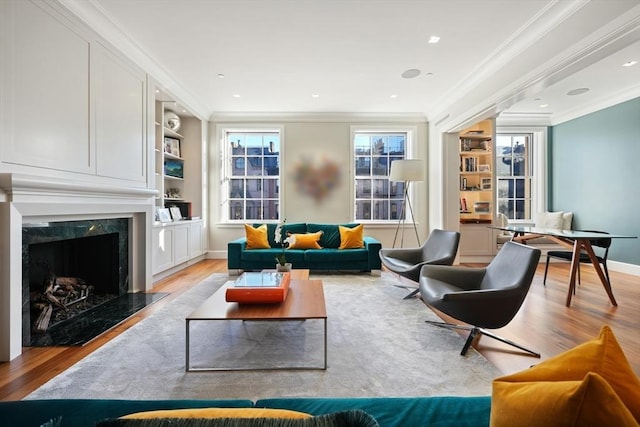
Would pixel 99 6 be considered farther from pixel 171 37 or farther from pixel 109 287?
pixel 109 287

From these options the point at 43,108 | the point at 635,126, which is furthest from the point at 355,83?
the point at 635,126

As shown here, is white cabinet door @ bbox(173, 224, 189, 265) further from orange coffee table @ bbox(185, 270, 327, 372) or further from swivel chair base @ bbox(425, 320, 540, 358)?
swivel chair base @ bbox(425, 320, 540, 358)

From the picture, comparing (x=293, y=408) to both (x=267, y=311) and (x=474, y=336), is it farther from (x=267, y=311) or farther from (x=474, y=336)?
(x=474, y=336)

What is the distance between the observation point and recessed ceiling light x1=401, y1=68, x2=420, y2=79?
4086mm

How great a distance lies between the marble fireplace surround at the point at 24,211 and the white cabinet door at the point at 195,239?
1813 mm

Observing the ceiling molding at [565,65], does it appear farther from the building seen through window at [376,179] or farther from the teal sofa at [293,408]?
the teal sofa at [293,408]

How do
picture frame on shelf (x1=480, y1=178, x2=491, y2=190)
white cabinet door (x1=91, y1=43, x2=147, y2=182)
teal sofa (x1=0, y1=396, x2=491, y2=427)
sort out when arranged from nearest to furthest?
teal sofa (x1=0, y1=396, x2=491, y2=427)
white cabinet door (x1=91, y1=43, x2=147, y2=182)
picture frame on shelf (x1=480, y1=178, x2=491, y2=190)

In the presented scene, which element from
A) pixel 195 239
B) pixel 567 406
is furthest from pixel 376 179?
pixel 567 406

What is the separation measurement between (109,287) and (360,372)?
302 cm

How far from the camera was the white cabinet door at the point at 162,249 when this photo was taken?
13.4 ft

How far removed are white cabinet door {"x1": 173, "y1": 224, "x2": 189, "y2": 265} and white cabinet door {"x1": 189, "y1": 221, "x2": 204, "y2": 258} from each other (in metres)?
0.14

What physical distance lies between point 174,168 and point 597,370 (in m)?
5.72

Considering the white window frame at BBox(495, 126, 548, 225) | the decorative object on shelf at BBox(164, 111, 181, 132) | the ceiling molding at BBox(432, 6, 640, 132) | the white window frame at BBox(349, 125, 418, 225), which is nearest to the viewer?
the ceiling molding at BBox(432, 6, 640, 132)

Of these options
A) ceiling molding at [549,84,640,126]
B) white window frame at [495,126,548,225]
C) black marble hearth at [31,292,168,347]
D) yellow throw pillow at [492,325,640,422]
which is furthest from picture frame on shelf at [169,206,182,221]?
ceiling molding at [549,84,640,126]
